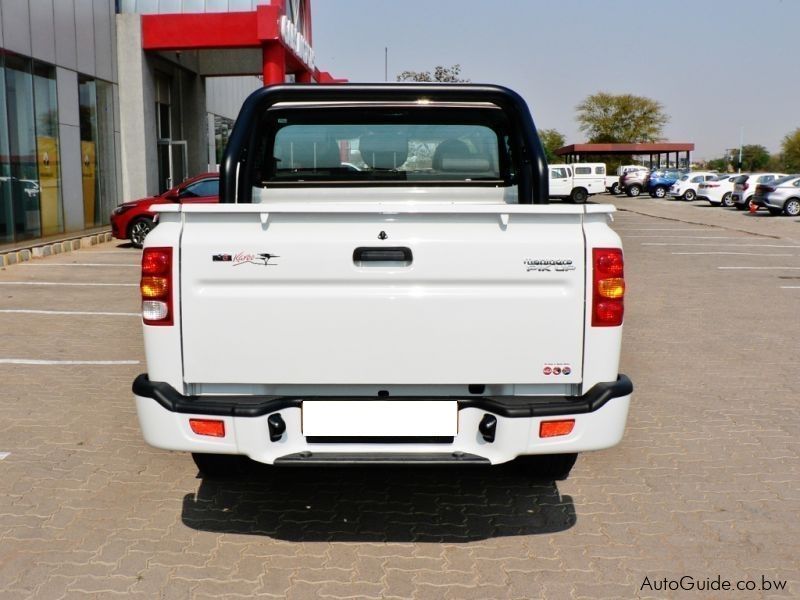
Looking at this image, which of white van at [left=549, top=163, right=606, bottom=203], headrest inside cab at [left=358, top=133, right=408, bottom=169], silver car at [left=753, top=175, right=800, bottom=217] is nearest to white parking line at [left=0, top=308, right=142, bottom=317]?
headrest inside cab at [left=358, top=133, right=408, bottom=169]

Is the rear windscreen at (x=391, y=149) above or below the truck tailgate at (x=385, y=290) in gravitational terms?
above

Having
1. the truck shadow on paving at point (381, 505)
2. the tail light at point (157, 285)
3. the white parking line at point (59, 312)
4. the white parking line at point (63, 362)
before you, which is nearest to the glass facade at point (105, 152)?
the white parking line at point (59, 312)

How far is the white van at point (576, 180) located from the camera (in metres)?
42.3

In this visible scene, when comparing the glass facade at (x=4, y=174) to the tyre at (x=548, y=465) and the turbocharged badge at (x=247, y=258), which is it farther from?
the turbocharged badge at (x=247, y=258)

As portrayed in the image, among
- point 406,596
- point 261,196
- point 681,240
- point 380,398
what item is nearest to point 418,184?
point 261,196

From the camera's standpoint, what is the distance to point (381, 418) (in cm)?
344

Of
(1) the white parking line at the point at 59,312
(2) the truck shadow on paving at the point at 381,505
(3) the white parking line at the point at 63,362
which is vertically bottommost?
(1) the white parking line at the point at 59,312

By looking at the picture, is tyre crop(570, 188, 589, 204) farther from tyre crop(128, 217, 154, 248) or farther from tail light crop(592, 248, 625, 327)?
tail light crop(592, 248, 625, 327)

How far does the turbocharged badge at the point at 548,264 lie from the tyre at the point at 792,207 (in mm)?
30719

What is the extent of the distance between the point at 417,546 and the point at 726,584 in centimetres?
124

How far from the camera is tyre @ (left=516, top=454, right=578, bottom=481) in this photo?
177 inches

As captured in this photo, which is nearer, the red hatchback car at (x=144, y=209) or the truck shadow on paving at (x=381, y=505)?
the truck shadow on paving at (x=381, y=505)

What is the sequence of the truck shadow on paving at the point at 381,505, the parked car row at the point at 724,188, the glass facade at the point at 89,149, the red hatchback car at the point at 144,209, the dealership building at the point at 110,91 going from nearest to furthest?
the truck shadow on paving at the point at 381,505 < the dealership building at the point at 110,91 < the red hatchback car at the point at 144,209 < the glass facade at the point at 89,149 < the parked car row at the point at 724,188

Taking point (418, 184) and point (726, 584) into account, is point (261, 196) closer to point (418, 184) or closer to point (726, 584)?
point (418, 184)
